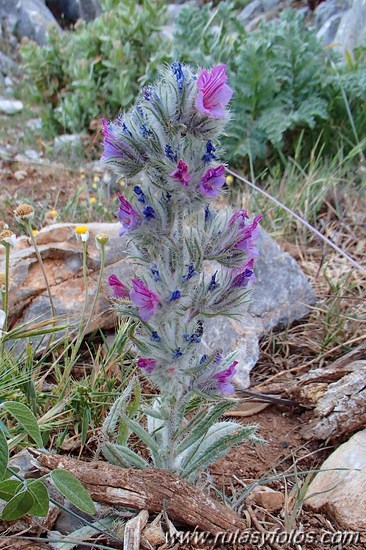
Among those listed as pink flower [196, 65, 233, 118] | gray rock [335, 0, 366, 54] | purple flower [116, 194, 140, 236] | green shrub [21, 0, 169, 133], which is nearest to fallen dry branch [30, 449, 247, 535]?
purple flower [116, 194, 140, 236]

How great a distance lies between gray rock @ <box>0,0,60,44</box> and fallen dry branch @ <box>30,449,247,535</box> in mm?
9933

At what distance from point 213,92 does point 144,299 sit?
1.95 ft

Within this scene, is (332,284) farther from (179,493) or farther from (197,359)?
(179,493)

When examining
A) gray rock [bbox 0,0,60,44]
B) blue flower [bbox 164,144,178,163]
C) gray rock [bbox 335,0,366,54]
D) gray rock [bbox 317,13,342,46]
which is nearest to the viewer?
blue flower [bbox 164,144,178,163]

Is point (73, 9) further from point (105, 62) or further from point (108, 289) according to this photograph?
point (108, 289)

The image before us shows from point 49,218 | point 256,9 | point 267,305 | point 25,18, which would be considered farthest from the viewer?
point 256,9

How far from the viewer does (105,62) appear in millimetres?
5922

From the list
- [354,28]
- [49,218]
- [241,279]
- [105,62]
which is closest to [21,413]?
[241,279]

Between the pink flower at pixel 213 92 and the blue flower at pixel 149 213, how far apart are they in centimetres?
30

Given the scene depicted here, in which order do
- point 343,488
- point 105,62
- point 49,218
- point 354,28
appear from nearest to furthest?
1. point 343,488
2. point 49,218
3. point 105,62
4. point 354,28

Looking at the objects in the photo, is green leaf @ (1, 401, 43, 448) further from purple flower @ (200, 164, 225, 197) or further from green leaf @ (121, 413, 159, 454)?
purple flower @ (200, 164, 225, 197)

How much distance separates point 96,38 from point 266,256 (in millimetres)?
4201

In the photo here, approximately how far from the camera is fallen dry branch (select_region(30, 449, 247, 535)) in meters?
1.71

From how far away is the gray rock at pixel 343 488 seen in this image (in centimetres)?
191
